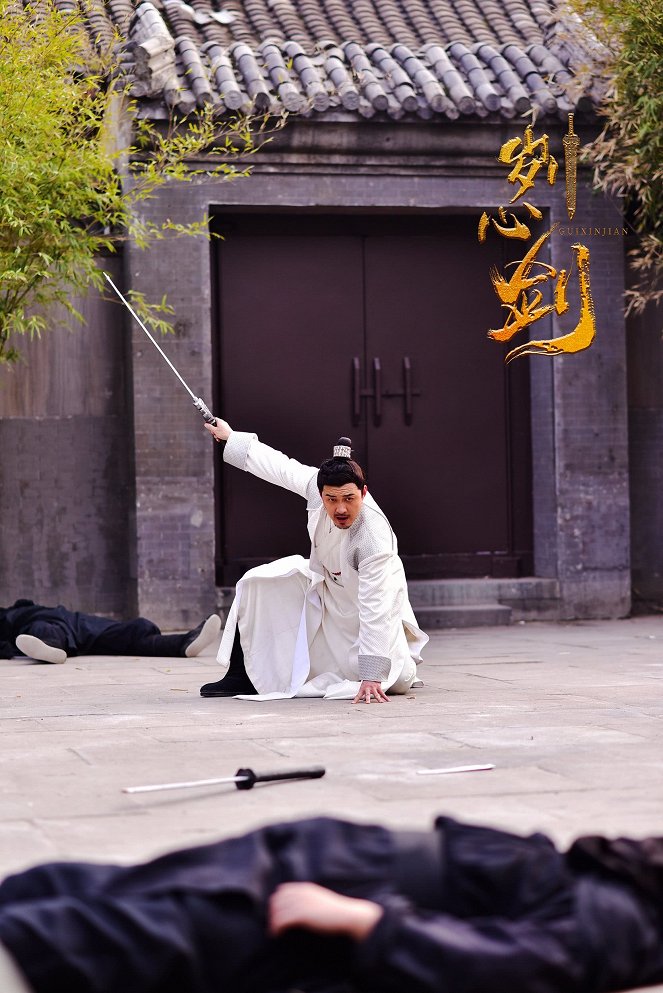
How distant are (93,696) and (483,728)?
212cm

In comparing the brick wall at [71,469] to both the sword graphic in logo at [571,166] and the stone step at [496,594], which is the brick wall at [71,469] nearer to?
the stone step at [496,594]

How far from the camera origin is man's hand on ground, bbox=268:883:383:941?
2.64 m

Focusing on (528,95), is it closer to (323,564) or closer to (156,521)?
(156,521)

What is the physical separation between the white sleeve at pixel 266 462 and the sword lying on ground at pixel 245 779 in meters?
2.64

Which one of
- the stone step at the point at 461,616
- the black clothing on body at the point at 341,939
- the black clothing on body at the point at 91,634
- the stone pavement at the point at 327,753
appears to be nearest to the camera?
the black clothing on body at the point at 341,939

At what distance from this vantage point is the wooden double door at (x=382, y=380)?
435 inches

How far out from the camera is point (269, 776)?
178 inches

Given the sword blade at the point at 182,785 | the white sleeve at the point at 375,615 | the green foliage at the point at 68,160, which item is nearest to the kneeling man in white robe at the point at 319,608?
the white sleeve at the point at 375,615

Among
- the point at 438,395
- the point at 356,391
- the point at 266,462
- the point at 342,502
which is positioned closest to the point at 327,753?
the point at 342,502

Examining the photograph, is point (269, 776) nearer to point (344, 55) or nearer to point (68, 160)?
point (68, 160)

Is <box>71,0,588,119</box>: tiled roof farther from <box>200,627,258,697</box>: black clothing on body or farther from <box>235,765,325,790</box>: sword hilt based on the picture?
<box>235,765,325,790</box>: sword hilt

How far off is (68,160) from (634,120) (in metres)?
4.04

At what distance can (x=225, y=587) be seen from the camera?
10.9 m

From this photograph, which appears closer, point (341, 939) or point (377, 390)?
point (341, 939)
